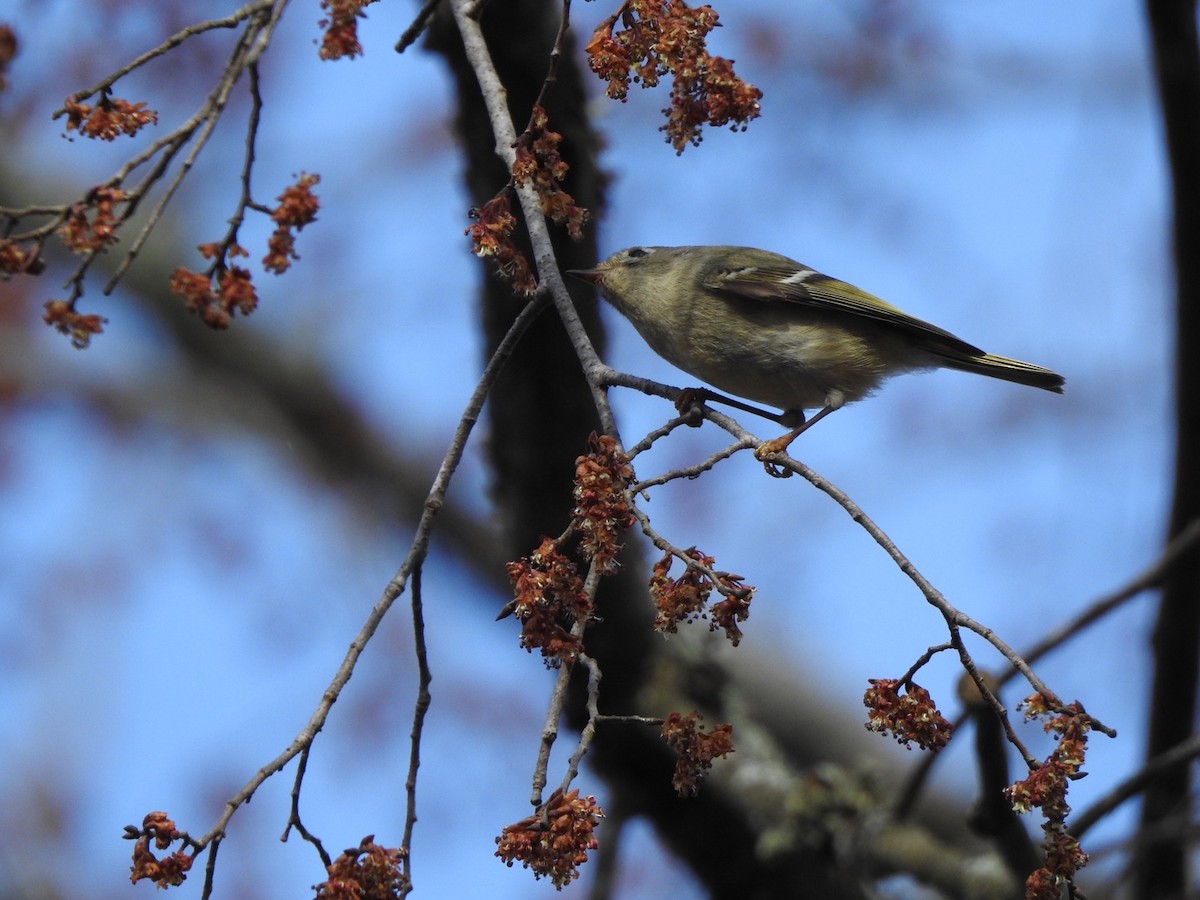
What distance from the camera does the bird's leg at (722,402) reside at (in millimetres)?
1945

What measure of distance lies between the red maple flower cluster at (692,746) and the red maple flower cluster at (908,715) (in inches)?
7.3

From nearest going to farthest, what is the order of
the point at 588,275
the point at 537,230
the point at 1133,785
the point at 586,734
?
the point at 586,734 → the point at 537,230 → the point at 1133,785 → the point at 588,275

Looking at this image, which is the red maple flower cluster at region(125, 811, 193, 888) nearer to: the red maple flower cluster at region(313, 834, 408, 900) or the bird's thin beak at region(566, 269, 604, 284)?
the red maple flower cluster at region(313, 834, 408, 900)

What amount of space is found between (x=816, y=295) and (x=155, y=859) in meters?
2.15

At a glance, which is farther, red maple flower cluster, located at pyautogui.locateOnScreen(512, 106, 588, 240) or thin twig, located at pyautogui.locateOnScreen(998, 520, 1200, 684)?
thin twig, located at pyautogui.locateOnScreen(998, 520, 1200, 684)

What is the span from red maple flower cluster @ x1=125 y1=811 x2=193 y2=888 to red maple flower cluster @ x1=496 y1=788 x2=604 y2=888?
41 cm

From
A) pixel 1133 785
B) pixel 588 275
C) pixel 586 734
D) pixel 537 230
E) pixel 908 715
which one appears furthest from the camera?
pixel 588 275

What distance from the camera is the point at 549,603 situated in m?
1.52

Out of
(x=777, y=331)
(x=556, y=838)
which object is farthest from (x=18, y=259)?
(x=777, y=331)

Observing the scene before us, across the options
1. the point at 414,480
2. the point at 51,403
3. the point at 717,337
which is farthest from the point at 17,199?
the point at 717,337

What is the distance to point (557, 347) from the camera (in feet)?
10.3

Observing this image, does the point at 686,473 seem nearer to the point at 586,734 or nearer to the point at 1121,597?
the point at 586,734

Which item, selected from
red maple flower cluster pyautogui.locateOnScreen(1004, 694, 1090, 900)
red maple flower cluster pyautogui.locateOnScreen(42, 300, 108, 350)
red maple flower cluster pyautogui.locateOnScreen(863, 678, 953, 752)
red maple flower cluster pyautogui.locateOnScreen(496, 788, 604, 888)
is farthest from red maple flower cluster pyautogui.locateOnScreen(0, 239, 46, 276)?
red maple flower cluster pyautogui.locateOnScreen(1004, 694, 1090, 900)

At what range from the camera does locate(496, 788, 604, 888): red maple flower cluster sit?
1.44m
